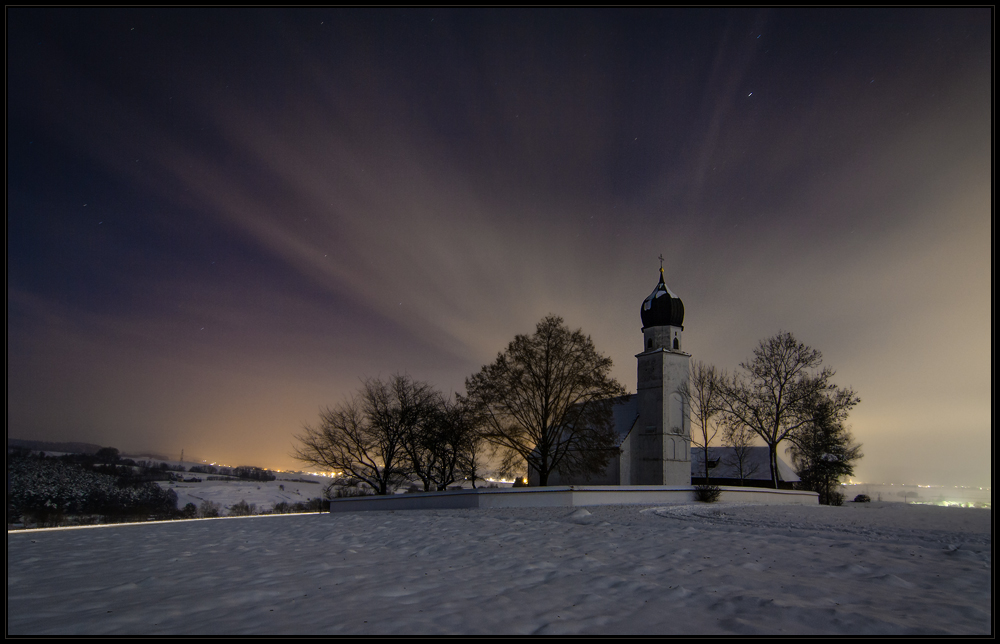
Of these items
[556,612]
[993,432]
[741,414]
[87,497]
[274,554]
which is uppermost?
[741,414]

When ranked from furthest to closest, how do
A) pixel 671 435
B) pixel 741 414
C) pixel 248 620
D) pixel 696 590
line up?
pixel 671 435
pixel 741 414
pixel 696 590
pixel 248 620

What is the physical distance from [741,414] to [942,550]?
29.0m

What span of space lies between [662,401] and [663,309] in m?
8.23

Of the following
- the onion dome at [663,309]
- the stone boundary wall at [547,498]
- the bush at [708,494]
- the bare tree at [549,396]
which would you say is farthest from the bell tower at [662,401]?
the bush at [708,494]

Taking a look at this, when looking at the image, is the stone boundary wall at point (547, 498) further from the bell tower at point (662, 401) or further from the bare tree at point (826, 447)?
the bell tower at point (662, 401)

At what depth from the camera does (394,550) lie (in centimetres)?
820

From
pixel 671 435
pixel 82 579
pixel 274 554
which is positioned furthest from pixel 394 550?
pixel 671 435

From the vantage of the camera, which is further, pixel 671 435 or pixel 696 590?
pixel 671 435

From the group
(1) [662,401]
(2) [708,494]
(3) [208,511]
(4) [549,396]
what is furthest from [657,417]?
(3) [208,511]

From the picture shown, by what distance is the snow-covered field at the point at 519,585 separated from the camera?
13.3ft

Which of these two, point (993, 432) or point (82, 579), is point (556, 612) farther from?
point (82, 579)

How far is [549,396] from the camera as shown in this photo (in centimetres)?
2861

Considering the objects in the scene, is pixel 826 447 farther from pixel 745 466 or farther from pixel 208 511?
pixel 208 511
